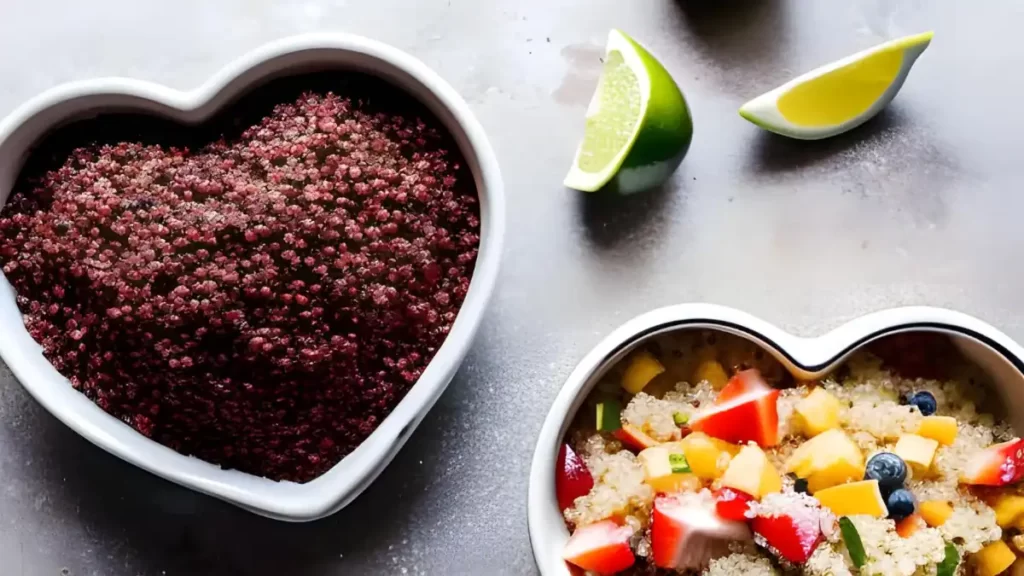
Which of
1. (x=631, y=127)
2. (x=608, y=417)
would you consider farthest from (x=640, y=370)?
(x=631, y=127)

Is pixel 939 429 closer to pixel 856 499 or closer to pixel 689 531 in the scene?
pixel 856 499

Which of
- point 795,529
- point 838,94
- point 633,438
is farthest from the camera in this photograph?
point 838,94

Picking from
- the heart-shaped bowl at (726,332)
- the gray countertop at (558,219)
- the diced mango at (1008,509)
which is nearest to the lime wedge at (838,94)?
the gray countertop at (558,219)

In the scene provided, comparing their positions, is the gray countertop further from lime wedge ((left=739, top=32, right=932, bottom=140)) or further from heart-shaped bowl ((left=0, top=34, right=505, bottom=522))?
heart-shaped bowl ((left=0, top=34, right=505, bottom=522))

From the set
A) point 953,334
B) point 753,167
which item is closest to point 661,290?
point 753,167

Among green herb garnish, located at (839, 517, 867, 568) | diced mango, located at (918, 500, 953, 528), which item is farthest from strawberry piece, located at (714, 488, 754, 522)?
diced mango, located at (918, 500, 953, 528)

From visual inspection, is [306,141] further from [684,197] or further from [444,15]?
[684,197]
